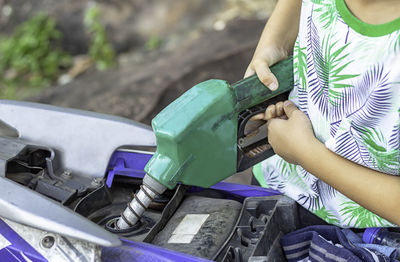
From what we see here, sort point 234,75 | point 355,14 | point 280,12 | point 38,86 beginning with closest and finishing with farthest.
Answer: point 355,14
point 280,12
point 234,75
point 38,86

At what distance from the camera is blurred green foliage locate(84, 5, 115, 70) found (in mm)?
3539

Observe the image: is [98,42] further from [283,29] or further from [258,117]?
[258,117]

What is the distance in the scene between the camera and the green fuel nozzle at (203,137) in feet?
3.34

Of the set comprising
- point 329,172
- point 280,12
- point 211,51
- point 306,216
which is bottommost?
point 211,51

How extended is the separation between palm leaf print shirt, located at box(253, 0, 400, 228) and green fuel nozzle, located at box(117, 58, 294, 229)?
11cm

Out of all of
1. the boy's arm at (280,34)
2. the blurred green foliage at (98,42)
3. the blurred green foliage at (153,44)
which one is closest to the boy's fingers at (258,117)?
the boy's arm at (280,34)

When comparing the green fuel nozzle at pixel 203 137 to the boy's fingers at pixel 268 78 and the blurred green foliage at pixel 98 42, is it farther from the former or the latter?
the blurred green foliage at pixel 98 42

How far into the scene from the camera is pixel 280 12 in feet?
4.22

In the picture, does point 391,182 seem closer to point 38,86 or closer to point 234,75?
point 234,75

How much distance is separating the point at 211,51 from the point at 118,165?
1.79 meters

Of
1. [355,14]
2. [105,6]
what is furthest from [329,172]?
[105,6]

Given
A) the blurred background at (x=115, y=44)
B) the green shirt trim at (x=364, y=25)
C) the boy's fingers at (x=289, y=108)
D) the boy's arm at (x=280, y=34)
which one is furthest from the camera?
the blurred background at (x=115, y=44)

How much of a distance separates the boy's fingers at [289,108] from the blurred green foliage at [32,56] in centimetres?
260

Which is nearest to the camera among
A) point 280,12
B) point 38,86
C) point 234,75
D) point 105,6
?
point 280,12
